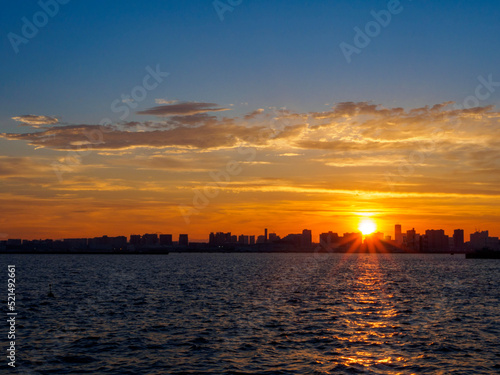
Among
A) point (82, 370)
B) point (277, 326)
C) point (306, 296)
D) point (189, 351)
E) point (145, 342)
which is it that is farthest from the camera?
point (306, 296)

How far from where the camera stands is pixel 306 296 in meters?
74.9

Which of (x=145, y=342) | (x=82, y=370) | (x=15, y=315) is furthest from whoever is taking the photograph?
(x=15, y=315)

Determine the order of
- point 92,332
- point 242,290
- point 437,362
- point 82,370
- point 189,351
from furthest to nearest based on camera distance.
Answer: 1. point 242,290
2. point 92,332
3. point 189,351
4. point 437,362
5. point 82,370

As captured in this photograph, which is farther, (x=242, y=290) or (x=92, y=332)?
(x=242, y=290)

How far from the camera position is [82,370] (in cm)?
3123

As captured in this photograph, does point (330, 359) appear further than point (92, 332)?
No

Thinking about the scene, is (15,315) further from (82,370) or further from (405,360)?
(405,360)

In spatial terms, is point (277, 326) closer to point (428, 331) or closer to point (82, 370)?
point (428, 331)

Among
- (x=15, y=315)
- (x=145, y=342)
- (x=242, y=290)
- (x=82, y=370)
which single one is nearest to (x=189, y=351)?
(x=145, y=342)

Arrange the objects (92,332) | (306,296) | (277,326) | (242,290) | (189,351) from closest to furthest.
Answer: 1. (189,351)
2. (92,332)
3. (277,326)
4. (306,296)
5. (242,290)

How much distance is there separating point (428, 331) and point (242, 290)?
43427mm

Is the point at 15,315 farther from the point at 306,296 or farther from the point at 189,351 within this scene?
the point at 306,296

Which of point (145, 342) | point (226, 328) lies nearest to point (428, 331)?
point (226, 328)

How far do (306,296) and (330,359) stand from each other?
1606 inches
